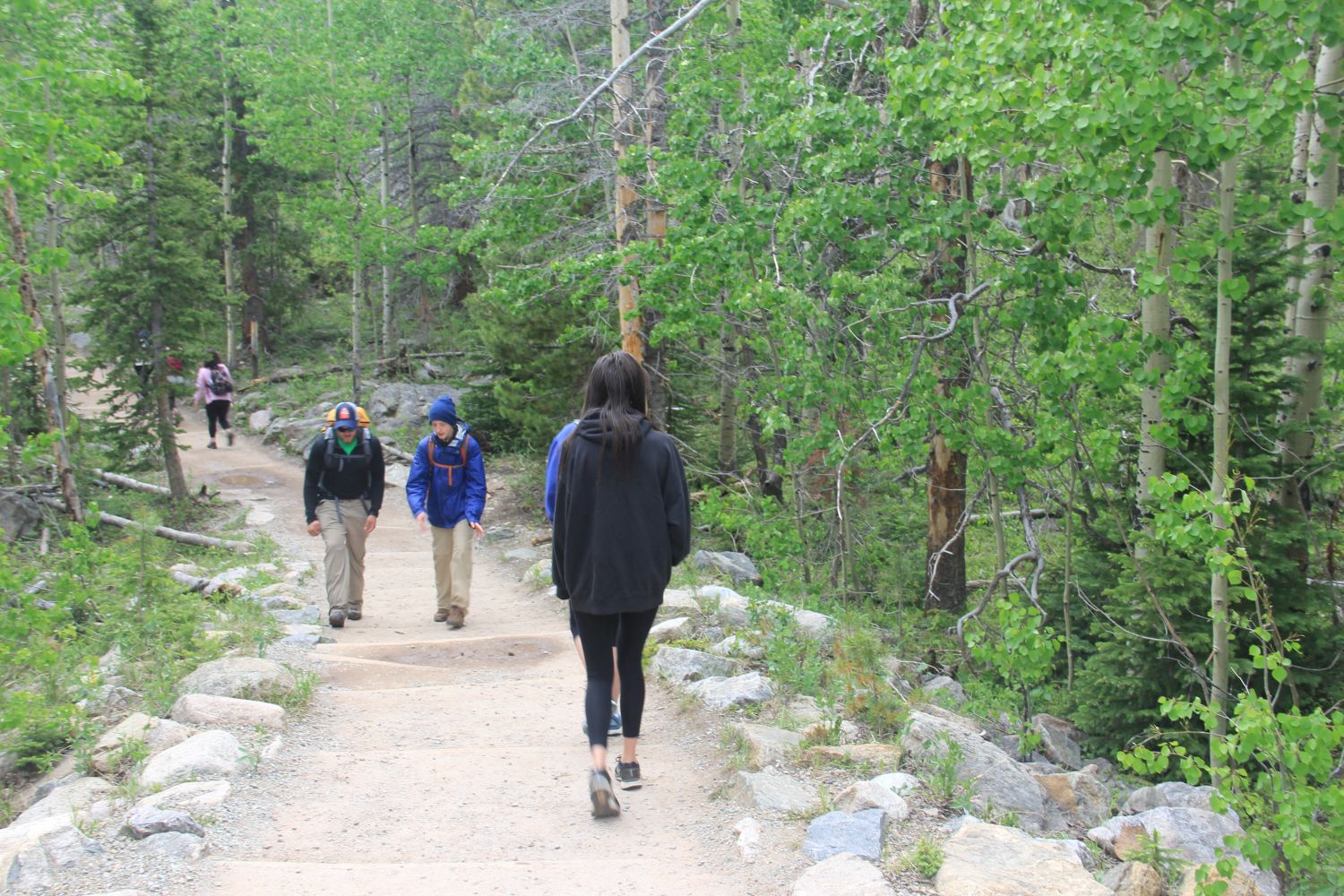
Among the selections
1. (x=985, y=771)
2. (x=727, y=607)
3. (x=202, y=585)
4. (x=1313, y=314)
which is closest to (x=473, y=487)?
(x=727, y=607)

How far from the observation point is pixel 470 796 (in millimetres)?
5371

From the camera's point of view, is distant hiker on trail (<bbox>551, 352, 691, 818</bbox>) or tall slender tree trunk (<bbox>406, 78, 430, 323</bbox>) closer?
distant hiker on trail (<bbox>551, 352, 691, 818</bbox>)

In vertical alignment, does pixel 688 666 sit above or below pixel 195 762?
below

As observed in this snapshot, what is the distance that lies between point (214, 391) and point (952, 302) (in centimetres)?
1846

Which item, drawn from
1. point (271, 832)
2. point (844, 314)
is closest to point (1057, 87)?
point (844, 314)

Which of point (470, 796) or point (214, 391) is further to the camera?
point (214, 391)

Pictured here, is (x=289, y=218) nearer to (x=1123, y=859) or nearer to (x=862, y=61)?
(x=862, y=61)

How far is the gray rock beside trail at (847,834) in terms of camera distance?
427cm

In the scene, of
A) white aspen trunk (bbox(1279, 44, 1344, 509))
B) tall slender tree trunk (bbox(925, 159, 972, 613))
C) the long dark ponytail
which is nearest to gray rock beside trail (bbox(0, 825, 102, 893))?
the long dark ponytail

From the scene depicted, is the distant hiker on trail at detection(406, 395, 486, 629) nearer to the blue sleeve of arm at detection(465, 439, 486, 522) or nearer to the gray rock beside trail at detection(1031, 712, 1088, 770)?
the blue sleeve of arm at detection(465, 439, 486, 522)

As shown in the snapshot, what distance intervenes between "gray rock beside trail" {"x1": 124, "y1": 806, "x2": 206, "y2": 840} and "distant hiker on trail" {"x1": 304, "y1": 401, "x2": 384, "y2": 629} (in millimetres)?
4886

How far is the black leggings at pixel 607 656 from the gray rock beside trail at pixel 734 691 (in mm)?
1481

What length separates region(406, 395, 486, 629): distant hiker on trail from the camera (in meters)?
9.37

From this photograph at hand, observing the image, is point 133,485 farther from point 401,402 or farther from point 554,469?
point 554,469
